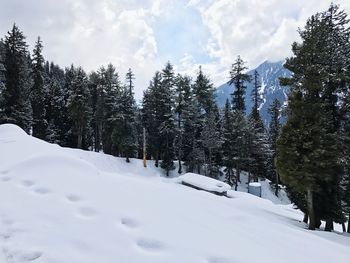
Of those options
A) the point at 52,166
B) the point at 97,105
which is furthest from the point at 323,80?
the point at 97,105

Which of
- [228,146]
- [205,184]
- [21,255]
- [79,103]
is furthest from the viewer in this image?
[79,103]

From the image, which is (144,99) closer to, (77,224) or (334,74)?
(334,74)

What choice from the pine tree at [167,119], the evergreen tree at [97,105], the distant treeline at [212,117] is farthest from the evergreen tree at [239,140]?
the evergreen tree at [97,105]

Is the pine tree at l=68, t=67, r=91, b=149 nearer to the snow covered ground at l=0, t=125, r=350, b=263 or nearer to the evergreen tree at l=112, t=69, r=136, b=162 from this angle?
the evergreen tree at l=112, t=69, r=136, b=162

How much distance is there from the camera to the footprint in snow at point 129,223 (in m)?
5.99

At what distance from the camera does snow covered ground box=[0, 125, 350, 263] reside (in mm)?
5008

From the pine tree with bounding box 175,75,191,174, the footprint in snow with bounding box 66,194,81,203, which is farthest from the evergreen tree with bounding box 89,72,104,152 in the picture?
the footprint in snow with bounding box 66,194,81,203

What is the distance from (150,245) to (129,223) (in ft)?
3.01

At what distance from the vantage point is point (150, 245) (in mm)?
5328

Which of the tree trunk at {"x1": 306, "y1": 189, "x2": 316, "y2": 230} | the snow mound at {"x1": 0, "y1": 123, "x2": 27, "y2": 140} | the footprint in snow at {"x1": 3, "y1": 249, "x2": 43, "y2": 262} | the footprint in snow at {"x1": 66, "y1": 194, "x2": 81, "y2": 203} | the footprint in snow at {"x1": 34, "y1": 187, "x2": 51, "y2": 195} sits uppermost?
the snow mound at {"x1": 0, "y1": 123, "x2": 27, "y2": 140}

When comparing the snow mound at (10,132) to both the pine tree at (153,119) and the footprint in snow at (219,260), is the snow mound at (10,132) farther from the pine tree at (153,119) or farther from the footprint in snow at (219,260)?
the pine tree at (153,119)

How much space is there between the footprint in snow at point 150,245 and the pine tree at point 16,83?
111 ft

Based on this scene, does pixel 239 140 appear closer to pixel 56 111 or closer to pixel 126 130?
pixel 126 130

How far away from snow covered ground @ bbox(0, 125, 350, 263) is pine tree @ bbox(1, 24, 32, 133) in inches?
1168
